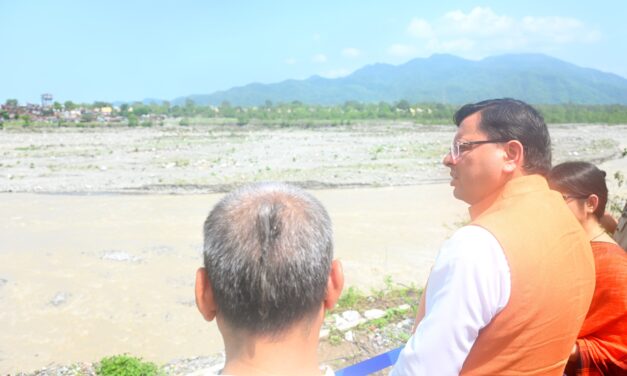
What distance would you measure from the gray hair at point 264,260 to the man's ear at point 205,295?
30 mm

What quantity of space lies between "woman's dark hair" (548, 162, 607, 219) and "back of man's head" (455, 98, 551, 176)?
475mm

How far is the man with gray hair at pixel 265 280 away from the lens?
1.03 metres

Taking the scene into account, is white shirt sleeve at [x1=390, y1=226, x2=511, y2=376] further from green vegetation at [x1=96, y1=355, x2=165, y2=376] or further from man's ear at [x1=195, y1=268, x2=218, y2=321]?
green vegetation at [x1=96, y1=355, x2=165, y2=376]

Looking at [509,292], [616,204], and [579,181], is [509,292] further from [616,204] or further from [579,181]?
[616,204]

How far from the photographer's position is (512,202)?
1470mm

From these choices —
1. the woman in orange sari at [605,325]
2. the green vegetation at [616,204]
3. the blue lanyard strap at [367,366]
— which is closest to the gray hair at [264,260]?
the blue lanyard strap at [367,366]

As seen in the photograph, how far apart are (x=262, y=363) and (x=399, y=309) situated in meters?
4.31

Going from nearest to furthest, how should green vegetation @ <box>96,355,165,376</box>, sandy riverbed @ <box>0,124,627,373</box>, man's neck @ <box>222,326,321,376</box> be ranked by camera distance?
man's neck @ <box>222,326,321,376</box> → green vegetation @ <box>96,355,165,376</box> → sandy riverbed @ <box>0,124,627,373</box>

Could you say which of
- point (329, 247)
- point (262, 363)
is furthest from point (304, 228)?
point (262, 363)

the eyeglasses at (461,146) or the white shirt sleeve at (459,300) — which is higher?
the eyeglasses at (461,146)

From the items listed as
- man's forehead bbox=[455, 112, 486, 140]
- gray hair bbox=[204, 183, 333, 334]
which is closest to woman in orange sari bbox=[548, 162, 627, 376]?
man's forehead bbox=[455, 112, 486, 140]

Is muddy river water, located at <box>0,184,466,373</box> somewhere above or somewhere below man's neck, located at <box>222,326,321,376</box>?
below

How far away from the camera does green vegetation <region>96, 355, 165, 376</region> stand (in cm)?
388

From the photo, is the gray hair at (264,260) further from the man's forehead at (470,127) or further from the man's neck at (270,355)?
the man's forehead at (470,127)
